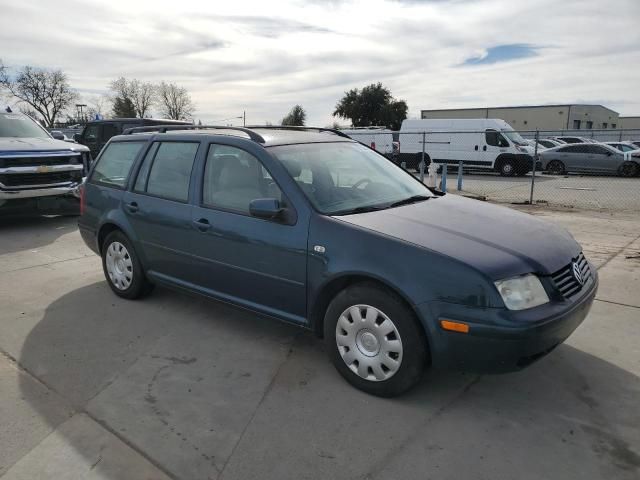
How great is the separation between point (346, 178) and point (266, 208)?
2.76 feet

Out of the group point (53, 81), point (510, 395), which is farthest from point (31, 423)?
point (53, 81)

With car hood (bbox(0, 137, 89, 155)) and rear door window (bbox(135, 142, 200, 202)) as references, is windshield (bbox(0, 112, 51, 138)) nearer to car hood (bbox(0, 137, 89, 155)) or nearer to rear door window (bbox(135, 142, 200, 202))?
car hood (bbox(0, 137, 89, 155))

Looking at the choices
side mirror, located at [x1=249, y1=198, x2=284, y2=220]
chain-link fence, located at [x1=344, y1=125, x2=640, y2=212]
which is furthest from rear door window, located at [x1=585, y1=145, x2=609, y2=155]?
side mirror, located at [x1=249, y1=198, x2=284, y2=220]

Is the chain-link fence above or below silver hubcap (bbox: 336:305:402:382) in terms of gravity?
above

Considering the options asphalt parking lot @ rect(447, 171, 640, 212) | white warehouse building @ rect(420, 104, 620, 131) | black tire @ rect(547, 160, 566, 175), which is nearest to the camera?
asphalt parking lot @ rect(447, 171, 640, 212)

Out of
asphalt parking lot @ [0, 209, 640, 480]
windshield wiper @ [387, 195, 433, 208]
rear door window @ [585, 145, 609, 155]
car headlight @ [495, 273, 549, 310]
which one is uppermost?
rear door window @ [585, 145, 609, 155]

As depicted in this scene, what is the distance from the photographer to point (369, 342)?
3102mm

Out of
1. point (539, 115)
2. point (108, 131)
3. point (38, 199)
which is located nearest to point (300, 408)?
point (38, 199)

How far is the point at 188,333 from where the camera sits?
164 inches

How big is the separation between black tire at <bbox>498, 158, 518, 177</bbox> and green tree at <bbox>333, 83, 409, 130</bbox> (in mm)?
50085

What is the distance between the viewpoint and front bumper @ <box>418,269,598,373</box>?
267 centimetres

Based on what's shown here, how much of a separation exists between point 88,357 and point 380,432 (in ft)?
7.55

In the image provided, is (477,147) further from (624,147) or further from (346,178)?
(346,178)

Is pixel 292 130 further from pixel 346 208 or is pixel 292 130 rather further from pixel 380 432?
pixel 380 432
